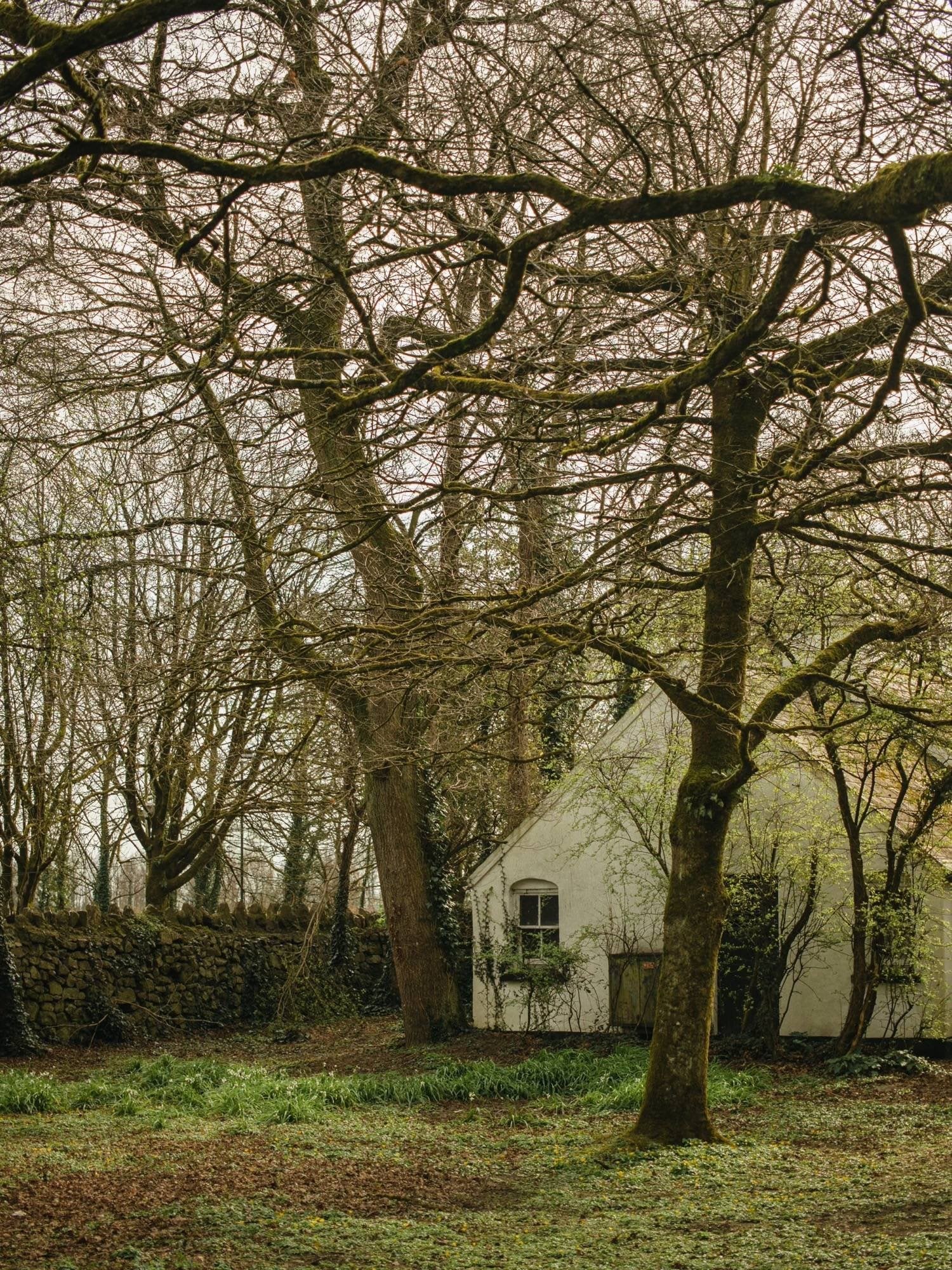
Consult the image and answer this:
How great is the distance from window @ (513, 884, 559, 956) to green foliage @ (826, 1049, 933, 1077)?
5.82 m

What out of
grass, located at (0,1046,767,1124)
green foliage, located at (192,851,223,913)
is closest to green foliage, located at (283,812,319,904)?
green foliage, located at (192,851,223,913)

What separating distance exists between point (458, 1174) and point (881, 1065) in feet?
21.9

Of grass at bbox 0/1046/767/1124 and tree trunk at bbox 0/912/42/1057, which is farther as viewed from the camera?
tree trunk at bbox 0/912/42/1057

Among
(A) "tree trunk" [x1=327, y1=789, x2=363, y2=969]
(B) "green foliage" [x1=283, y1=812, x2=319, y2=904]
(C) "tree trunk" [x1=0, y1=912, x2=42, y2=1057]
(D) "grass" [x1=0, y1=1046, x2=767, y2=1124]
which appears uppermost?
(B) "green foliage" [x1=283, y1=812, x2=319, y2=904]

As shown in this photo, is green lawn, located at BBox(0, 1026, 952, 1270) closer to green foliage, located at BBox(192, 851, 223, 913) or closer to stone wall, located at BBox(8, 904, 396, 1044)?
stone wall, located at BBox(8, 904, 396, 1044)

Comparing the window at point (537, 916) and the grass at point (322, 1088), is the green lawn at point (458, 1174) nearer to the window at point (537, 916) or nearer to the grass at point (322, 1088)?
the grass at point (322, 1088)

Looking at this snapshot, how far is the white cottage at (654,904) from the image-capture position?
14.7 metres

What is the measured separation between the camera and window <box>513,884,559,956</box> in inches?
737

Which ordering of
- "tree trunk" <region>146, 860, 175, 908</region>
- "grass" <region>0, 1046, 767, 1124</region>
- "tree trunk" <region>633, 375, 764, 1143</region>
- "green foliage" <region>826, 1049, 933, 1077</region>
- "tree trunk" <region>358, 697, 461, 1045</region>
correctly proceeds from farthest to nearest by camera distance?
"tree trunk" <region>146, 860, 175, 908</region> → "tree trunk" <region>358, 697, 461, 1045</region> → "green foliage" <region>826, 1049, 933, 1077</region> → "grass" <region>0, 1046, 767, 1124</region> → "tree trunk" <region>633, 375, 764, 1143</region>

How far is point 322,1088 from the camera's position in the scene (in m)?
12.0

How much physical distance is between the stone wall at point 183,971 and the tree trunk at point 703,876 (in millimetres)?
10629

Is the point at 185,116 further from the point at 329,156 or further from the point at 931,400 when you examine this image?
the point at 931,400

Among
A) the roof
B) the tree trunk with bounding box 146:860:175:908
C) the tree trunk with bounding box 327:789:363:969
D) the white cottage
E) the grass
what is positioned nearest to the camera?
the grass

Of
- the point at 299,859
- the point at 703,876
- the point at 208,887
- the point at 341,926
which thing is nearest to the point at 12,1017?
the point at 341,926
